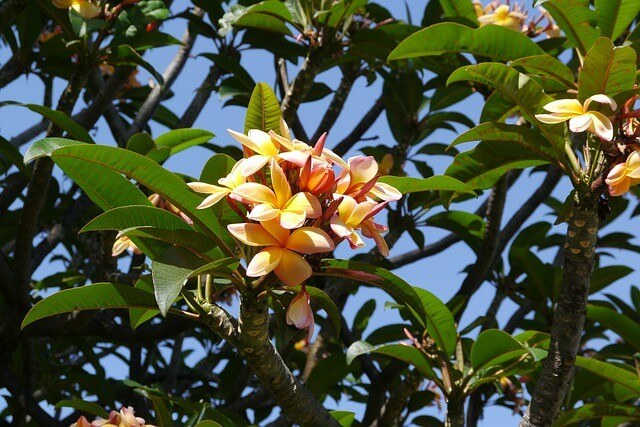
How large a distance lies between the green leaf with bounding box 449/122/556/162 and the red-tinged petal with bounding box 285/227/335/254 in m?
0.52

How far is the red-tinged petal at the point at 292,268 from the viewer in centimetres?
115

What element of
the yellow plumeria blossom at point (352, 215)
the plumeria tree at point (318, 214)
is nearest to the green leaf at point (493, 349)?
the plumeria tree at point (318, 214)

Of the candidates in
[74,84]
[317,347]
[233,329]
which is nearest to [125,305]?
[233,329]

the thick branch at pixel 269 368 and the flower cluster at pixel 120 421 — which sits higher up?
the thick branch at pixel 269 368

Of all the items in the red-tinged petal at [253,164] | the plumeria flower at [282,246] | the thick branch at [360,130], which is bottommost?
the plumeria flower at [282,246]

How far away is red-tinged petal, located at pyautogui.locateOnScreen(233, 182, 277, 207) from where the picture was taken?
1153mm

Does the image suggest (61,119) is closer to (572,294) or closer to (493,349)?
(493,349)

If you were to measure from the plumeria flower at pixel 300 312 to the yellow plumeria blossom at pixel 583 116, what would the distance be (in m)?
0.51

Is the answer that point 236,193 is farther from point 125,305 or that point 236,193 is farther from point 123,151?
point 125,305

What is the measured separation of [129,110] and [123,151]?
2.42 metres

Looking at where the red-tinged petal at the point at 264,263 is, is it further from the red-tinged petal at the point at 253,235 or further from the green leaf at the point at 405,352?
the green leaf at the point at 405,352

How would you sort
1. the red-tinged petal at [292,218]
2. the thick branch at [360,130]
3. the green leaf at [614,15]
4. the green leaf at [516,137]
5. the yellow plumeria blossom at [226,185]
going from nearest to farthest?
1. the red-tinged petal at [292,218]
2. the yellow plumeria blossom at [226,185]
3. the green leaf at [516,137]
4. the green leaf at [614,15]
5. the thick branch at [360,130]

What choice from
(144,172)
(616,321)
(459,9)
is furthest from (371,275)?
(459,9)

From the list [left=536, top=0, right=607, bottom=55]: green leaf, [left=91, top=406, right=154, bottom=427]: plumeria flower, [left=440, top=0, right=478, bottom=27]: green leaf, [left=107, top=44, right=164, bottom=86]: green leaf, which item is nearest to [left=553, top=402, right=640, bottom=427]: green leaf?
[left=536, top=0, right=607, bottom=55]: green leaf
